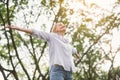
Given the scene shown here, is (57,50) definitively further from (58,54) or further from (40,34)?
(40,34)

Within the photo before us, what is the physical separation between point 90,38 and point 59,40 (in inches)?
477

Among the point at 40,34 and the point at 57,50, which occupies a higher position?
the point at 40,34

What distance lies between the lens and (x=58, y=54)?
558 cm

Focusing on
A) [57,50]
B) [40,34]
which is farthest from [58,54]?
[40,34]

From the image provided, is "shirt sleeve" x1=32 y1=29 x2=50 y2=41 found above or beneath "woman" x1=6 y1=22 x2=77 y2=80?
above

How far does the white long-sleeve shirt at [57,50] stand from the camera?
217 inches

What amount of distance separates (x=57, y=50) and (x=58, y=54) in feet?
0.24

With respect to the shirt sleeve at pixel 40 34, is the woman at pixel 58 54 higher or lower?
lower

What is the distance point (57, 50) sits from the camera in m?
5.59

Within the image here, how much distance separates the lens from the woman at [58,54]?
5477mm

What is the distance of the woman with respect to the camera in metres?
5.48

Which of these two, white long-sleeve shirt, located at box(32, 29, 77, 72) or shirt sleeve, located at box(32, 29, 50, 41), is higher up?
shirt sleeve, located at box(32, 29, 50, 41)

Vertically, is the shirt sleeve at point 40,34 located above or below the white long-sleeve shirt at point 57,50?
A: above

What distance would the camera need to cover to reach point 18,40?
1727cm
